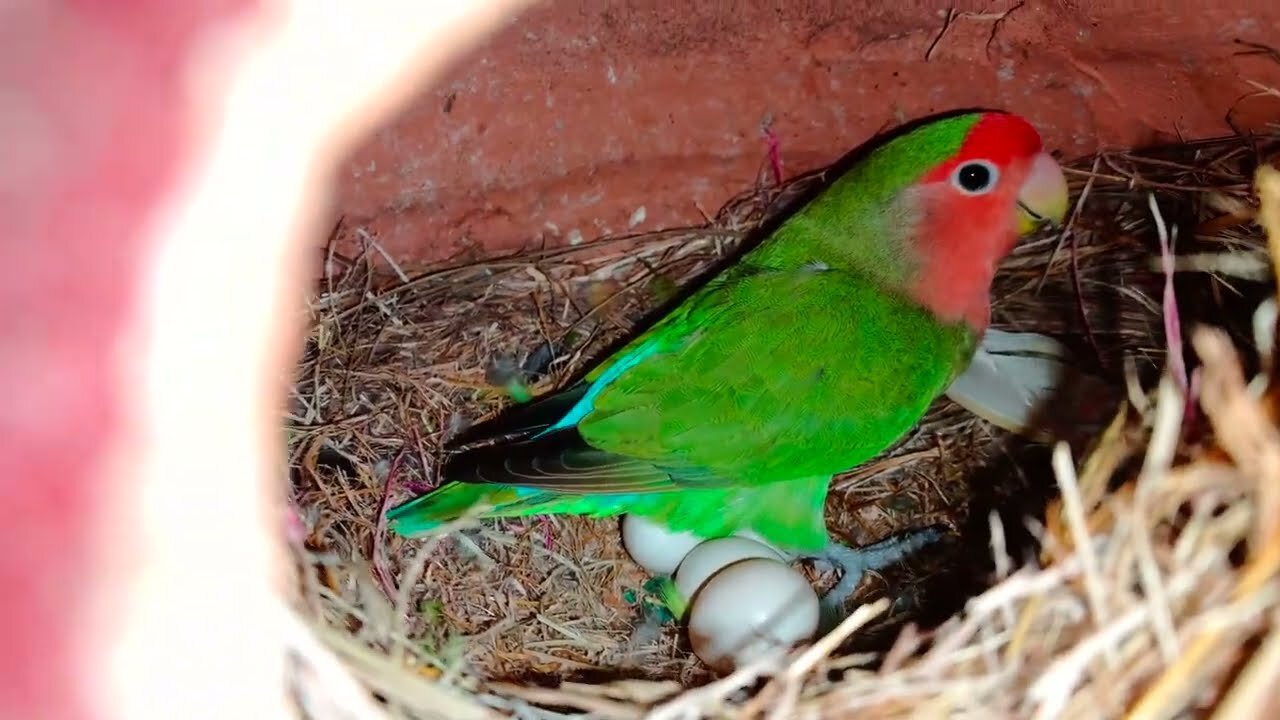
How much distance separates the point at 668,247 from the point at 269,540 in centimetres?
136

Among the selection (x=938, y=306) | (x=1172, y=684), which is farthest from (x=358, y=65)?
(x=938, y=306)

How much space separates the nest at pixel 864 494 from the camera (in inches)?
36.3

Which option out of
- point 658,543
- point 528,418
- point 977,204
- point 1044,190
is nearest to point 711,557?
point 658,543

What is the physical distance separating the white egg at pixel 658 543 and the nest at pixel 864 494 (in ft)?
0.45

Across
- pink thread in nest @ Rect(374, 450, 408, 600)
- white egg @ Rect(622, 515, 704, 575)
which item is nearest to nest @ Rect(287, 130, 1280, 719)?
pink thread in nest @ Rect(374, 450, 408, 600)

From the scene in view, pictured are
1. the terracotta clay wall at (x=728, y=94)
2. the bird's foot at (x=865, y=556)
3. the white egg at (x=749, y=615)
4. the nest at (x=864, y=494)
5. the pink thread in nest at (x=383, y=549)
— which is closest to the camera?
the nest at (x=864, y=494)

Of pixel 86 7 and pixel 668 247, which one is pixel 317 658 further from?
pixel 668 247

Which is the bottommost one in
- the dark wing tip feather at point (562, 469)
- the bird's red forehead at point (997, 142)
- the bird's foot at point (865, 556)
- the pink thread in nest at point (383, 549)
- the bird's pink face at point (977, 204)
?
the bird's foot at point (865, 556)

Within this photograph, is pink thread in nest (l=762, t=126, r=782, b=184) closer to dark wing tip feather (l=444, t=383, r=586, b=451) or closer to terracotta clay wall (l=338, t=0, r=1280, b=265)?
terracotta clay wall (l=338, t=0, r=1280, b=265)

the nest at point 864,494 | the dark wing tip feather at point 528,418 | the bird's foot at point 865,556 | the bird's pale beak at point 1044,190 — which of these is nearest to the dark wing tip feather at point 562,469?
the dark wing tip feather at point 528,418

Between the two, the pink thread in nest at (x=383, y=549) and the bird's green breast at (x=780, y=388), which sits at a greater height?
the bird's green breast at (x=780, y=388)

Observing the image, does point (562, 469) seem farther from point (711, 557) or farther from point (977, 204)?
point (977, 204)

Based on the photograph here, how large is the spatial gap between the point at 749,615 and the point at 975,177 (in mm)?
896

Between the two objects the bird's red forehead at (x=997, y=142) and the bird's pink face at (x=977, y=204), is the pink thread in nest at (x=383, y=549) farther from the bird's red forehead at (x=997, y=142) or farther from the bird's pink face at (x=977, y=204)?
the bird's red forehead at (x=997, y=142)
